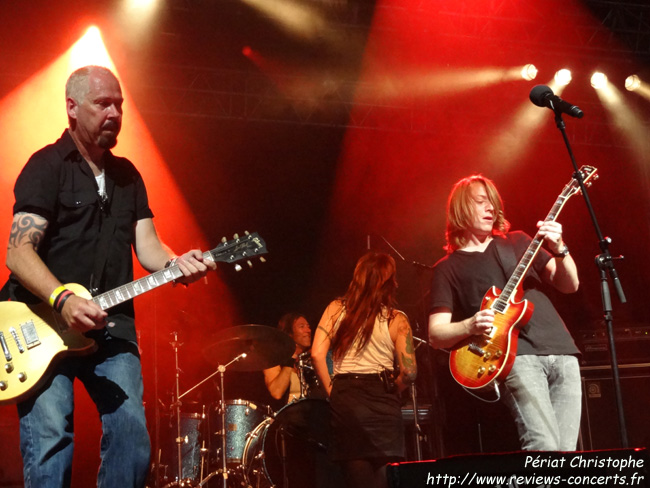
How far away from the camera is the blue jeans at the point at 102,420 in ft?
9.09

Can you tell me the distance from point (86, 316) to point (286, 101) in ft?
22.3

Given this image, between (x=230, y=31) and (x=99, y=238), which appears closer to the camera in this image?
(x=99, y=238)

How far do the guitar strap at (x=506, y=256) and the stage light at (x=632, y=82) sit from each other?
20.1 ft

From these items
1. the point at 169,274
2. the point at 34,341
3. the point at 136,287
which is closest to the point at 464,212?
the point at 169,274

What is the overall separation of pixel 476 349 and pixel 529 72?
20.1ft

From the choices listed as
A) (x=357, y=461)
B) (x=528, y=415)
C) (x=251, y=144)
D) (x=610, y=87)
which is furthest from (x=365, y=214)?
(x=528, y=415)

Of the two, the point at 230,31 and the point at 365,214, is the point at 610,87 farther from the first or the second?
the point at 230,31

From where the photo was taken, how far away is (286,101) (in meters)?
9.20

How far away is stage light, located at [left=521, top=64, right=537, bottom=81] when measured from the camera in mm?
8969

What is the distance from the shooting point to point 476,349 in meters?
3.94

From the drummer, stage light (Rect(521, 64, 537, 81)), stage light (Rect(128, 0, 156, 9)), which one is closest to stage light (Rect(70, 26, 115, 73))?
stage light (Rect(128, 0, 156, 9))

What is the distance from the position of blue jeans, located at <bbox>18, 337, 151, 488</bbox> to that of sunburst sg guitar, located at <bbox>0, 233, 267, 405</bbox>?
88 mm

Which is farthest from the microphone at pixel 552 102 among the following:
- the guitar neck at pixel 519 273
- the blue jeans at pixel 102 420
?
the blue jeans at pixel 102 420

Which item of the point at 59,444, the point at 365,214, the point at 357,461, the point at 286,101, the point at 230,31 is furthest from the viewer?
the point at 365,214
